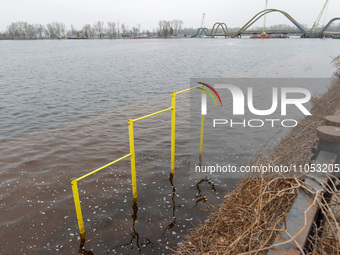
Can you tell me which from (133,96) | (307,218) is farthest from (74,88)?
(307,218)

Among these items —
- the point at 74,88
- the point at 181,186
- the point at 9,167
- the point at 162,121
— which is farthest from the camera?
the point at 74,88

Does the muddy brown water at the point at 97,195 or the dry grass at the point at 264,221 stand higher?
the dry grass at the point at 264,221

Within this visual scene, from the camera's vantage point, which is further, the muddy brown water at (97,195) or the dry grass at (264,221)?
the muddy brown water at (97,195)

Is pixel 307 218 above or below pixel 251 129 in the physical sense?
above

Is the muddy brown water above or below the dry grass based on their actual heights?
below

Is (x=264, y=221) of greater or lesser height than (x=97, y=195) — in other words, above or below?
above

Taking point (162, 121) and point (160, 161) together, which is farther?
point (162, 121)

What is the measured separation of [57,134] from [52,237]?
24.2ft

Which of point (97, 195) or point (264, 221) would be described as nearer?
point (264, 221)

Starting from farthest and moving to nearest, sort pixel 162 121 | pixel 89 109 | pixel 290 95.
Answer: pixel 290 95, pixel 89 109, pixel 162 121

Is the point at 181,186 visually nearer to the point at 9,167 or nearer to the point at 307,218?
the point at 307,218

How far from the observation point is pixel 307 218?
257 cm

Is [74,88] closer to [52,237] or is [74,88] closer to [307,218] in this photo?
[52,237]

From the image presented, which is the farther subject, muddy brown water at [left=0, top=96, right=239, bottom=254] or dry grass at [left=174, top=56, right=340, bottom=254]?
muddy brown water at [left=0, top=96, right=239, bottom=254]
